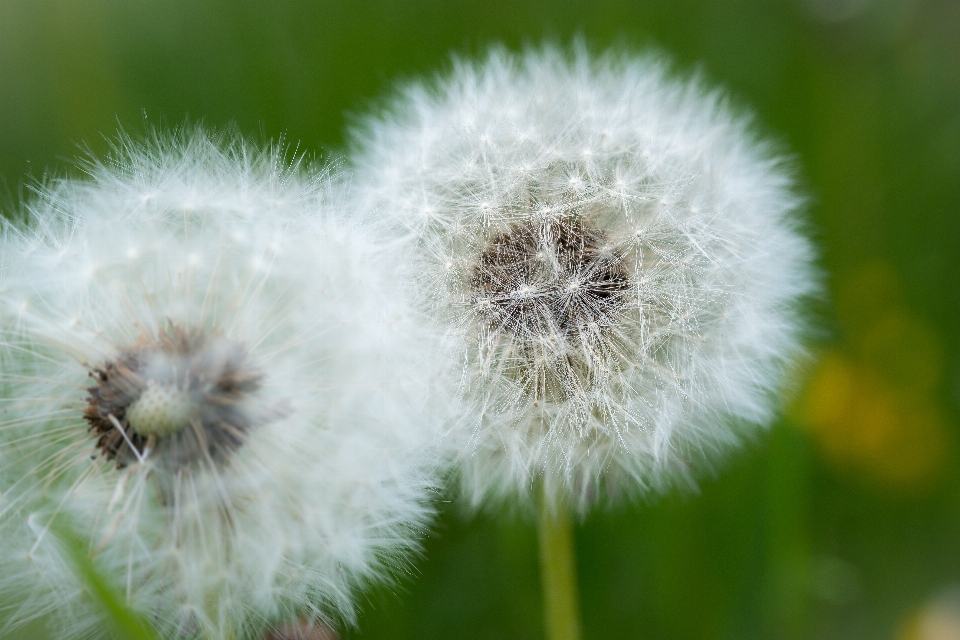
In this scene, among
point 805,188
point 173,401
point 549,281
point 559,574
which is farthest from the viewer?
point 805,188

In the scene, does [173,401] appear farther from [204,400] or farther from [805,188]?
[805,188]

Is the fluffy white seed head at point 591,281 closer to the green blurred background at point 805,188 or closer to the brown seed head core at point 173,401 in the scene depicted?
the brown seed head core at point 173,401

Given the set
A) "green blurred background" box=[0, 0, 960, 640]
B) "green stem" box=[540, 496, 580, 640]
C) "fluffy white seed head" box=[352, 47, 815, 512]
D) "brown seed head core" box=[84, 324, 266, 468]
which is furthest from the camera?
"green blurred background" box=[0, 0, 960, 640]

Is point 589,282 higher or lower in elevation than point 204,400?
higher

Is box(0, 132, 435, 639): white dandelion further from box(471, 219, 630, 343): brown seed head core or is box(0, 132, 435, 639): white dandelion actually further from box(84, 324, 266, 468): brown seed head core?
box(471, 219, 630, 343): brown seed head core

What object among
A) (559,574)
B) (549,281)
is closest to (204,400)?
(549,281)

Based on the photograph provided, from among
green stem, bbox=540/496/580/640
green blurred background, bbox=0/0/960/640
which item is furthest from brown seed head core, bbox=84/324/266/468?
green blurred background, bbox=0/0/960/640

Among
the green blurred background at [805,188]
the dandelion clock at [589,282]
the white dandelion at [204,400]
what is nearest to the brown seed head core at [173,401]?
the white dandelion at [204,400]

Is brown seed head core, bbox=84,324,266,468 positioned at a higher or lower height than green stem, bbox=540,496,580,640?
higher
